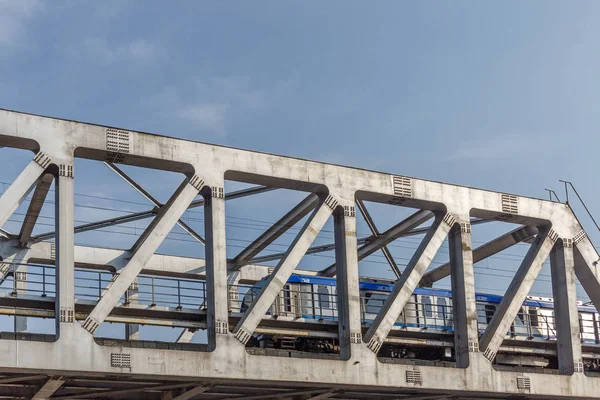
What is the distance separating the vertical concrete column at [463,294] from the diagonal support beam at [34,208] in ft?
49.2

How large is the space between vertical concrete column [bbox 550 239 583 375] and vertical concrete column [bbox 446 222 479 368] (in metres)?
4.59

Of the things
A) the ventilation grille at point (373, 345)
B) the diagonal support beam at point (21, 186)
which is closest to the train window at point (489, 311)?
the ventilation grille at point (373, 345)

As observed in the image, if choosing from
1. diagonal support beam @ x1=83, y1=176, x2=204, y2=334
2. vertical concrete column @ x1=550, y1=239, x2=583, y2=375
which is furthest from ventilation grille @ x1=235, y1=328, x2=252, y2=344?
vertical concrete column @ x1=550, y1=239, x2=583, y2=375

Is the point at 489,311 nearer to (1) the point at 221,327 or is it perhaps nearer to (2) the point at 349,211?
(2) the point at 349,211

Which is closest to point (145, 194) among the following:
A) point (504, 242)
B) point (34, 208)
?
point (34, 208)

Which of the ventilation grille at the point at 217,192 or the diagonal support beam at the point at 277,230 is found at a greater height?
the diagonal support beam at the point at 277,230

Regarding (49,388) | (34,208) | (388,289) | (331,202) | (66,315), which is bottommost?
(49,388)

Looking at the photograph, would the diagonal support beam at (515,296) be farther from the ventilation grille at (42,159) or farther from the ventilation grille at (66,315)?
the ventilation grille at (42,159)

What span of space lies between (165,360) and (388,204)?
1137cm

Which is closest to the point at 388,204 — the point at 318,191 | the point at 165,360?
the point at 318,191

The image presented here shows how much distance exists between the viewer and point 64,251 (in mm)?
32562

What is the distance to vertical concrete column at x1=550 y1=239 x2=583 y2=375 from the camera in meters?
43.4

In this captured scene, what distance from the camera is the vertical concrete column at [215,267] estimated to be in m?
35.1

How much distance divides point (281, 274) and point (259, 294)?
972mm
